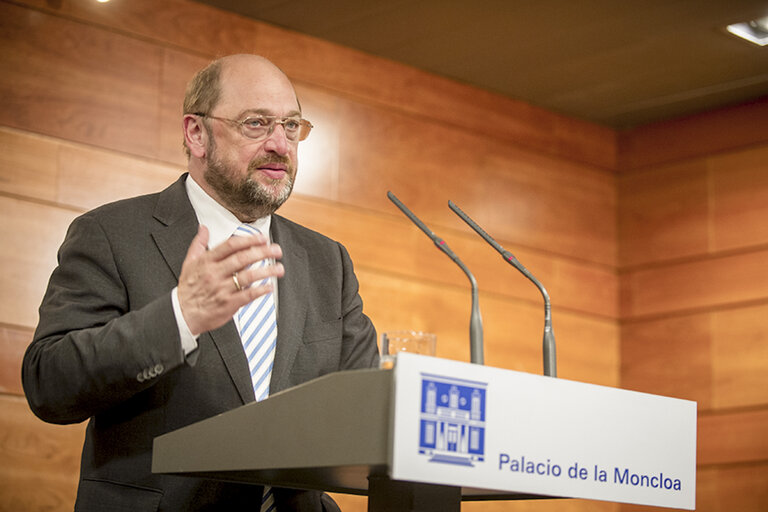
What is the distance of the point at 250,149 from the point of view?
7.95ft

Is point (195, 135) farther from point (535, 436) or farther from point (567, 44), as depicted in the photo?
point (567, 44)

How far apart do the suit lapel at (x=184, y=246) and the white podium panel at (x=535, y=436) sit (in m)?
0.71

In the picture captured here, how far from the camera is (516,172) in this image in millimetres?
5633

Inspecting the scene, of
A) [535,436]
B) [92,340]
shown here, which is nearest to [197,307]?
[92,340]

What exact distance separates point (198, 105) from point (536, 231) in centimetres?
333

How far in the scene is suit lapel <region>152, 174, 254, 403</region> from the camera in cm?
212

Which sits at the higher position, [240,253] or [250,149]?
[250,149]

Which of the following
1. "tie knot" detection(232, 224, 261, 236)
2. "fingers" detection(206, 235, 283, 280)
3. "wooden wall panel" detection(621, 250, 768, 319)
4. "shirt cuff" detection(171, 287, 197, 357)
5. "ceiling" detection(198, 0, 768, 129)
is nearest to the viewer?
"fingers" detection(206, 235, 283, 280)

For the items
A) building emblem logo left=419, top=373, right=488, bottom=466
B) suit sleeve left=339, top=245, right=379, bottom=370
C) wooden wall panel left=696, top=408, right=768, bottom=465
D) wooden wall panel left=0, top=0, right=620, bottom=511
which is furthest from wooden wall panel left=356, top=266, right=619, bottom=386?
building emblem logo left=419, top=373, right=488, bottom=466

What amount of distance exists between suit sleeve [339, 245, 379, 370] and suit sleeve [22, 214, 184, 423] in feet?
1.70

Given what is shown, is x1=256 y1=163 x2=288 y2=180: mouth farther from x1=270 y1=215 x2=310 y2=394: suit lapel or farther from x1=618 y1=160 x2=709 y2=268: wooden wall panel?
x1=618 y1=160 x2=709 y2=268: wooden wall panel

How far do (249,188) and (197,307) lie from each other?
67 centimetres

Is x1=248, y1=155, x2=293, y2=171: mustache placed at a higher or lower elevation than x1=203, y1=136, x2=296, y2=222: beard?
higher

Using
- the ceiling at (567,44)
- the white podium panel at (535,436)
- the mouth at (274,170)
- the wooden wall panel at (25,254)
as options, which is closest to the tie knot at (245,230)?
the mouth at (274,170)
